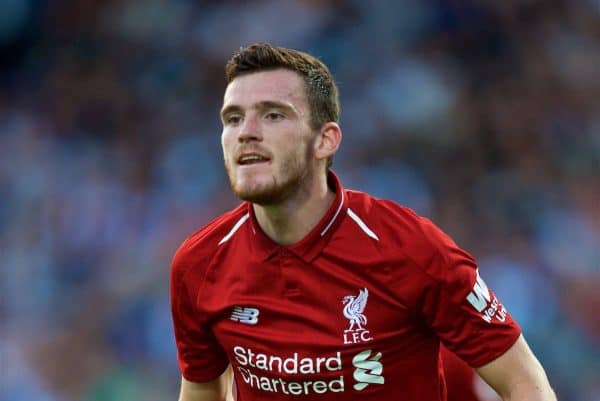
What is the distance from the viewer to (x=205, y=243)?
277 cm

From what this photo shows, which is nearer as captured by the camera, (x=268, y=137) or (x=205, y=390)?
(x=268, y=137)

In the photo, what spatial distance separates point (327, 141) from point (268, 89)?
26 centimetres

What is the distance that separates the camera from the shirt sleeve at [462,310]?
8.07 feet

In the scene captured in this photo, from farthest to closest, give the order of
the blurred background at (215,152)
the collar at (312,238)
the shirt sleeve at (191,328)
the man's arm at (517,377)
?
1. the blurred background at (215,152)
2. the shirt sleeve at (191,328)
3. the collar at (312,238)
4. the man's arm at (517,377)

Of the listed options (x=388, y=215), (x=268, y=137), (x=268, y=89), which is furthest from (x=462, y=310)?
(x=268, y=89)

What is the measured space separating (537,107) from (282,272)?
13.4 feet

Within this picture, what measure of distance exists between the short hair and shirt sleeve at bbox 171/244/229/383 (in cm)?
60

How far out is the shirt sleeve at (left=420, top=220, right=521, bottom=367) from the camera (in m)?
2.46

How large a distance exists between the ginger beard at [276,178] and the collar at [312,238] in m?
0.13

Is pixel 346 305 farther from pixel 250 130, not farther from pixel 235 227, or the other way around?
pixel 250 130

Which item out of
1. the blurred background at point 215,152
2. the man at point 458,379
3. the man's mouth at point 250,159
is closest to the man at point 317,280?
the man's mouth at point 250,159

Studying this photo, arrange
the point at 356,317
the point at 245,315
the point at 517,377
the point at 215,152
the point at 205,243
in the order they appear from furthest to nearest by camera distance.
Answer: the point at 215,152, the point at 205,243, the point at 245,315, the point at 356,317, the point at 517,377

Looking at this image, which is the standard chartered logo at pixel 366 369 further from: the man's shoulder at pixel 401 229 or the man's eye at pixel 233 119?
the man's eye at pixel 233 119

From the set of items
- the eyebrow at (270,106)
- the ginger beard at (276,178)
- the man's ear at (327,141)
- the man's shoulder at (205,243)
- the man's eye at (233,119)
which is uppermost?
the eyebrow at (270,106)
